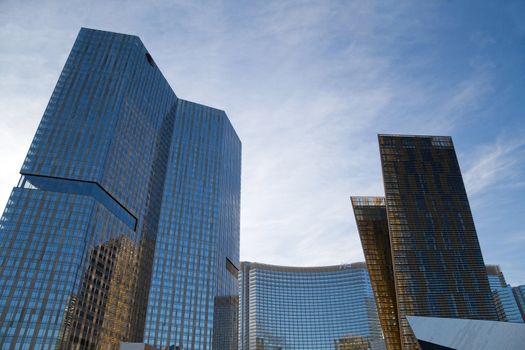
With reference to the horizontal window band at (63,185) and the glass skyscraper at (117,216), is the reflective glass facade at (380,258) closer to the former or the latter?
the glass skyscraper at (117,216)

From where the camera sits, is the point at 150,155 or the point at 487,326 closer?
the point at 487,326

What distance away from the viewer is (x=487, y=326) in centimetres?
4541

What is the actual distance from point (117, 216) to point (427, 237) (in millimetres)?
90233

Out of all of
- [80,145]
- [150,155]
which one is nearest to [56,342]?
[80,145]

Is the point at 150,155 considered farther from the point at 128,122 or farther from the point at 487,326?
the point at 487,326

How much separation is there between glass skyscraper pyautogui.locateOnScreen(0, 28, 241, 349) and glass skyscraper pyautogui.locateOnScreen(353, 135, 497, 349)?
68.2 meters

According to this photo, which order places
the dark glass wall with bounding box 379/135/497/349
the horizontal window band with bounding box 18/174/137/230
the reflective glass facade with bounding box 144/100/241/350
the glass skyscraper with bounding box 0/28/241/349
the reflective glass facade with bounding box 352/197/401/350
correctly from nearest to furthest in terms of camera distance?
the dark glass wall with bounding box 379/135/497/349 → the glass skyscraper with bounding box 0/28/241/349 → the reflective glass facade with bounding box 352/197/401/350 → the horizontal window band with bounding box 18/174/137/230 → the reflective glass facade with bounding box 144/100/241/350

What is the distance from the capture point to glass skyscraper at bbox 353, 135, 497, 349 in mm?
96000

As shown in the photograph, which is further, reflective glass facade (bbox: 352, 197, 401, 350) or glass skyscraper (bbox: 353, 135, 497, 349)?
reflective glass facade (bbox: 352, 197, 401, 350)

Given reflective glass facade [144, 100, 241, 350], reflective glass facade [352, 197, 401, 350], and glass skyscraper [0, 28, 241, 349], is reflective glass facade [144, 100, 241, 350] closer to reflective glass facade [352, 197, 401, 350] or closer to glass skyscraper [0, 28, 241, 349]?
glass skyscraper [0, 28, 241, 349]

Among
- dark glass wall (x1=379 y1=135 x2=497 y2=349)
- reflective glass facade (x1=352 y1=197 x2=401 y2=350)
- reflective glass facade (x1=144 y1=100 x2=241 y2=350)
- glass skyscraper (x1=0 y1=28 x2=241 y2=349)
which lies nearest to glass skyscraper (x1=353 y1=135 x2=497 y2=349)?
dark glass wall (x1=379 y1=135 x2=497 y2=349)

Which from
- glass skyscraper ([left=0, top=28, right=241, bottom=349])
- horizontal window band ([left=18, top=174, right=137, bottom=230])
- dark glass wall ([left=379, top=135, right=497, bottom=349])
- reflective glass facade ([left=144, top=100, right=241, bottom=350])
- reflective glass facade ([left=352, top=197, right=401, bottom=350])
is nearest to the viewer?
dark glass wall ([left=379, top=135, right=497, bottom=349])

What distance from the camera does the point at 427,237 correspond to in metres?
105

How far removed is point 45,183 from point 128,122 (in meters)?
34.1
